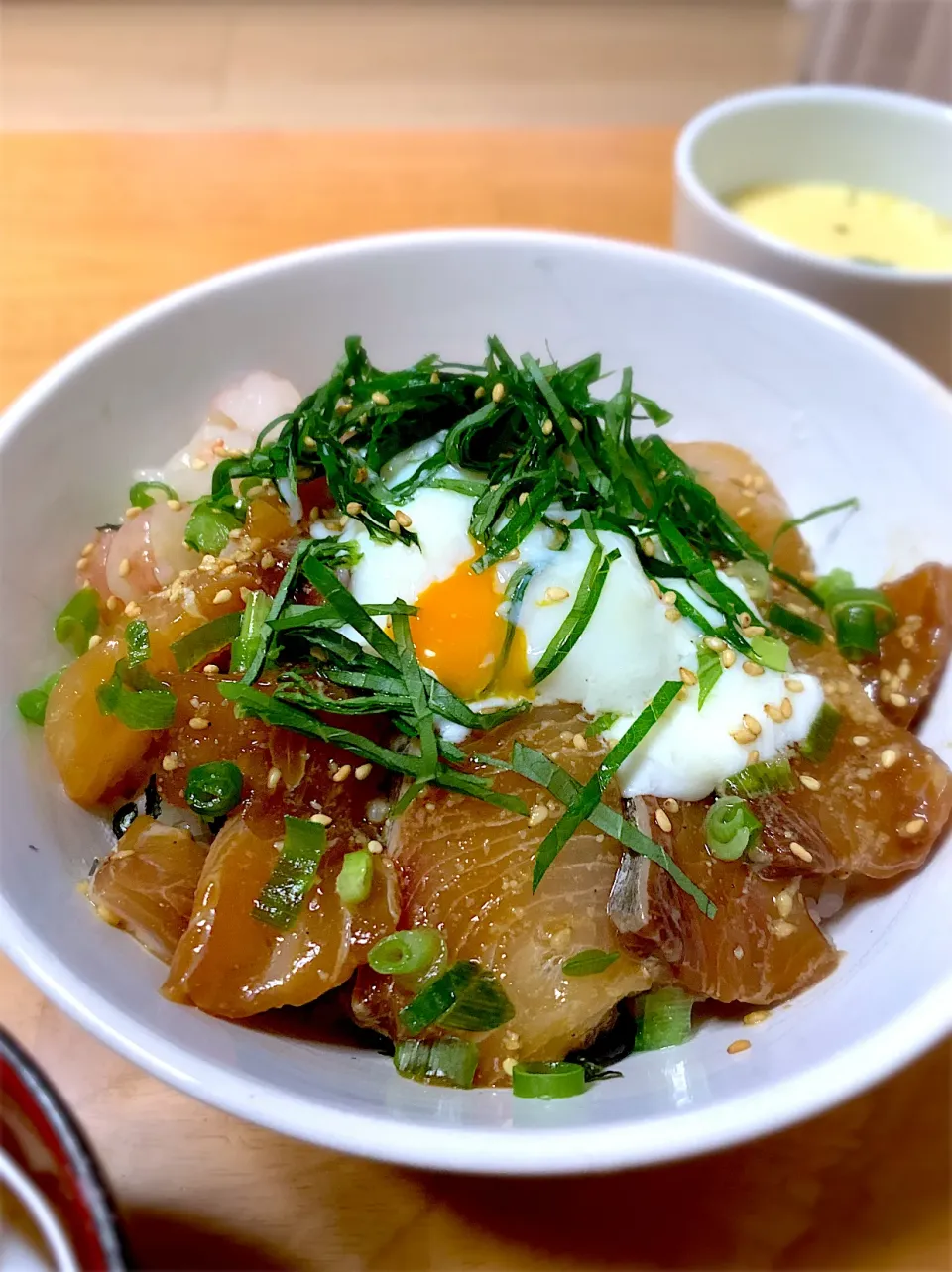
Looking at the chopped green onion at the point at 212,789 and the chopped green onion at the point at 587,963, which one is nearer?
the chopped green onion at the point at 587,963

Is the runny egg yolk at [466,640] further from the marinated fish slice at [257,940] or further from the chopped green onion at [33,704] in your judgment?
the chopped green onion at [33,704]

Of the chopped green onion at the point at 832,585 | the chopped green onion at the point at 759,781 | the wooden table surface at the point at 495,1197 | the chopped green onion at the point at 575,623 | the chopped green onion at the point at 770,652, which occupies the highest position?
the chopped green onion at the point at 575,623

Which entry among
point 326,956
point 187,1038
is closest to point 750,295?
point 326,956

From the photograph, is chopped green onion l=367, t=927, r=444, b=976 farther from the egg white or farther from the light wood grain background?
the light wood grain background

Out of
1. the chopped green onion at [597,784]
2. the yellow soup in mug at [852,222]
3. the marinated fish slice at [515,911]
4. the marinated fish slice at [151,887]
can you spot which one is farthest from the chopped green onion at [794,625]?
the yellow soup in mug at [852,222]

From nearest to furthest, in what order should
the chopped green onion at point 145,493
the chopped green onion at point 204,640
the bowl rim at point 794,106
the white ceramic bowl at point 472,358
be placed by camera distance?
the white ceramic bowl at point 472,358
the chopped green onion at point 204,640
the chopped green onion at point 145,493
the bowl rim at point 794,106

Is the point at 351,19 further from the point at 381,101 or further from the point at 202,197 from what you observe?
the point at 202,197

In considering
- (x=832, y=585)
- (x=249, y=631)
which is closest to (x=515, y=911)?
(x=249, y=631)
